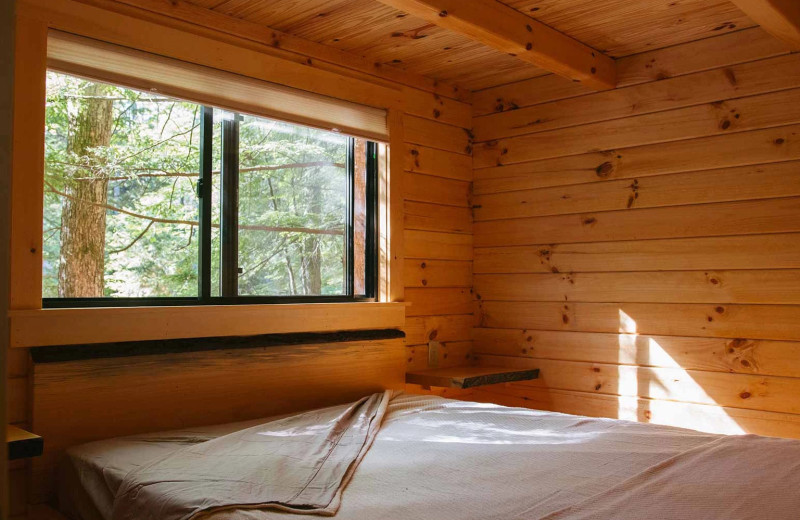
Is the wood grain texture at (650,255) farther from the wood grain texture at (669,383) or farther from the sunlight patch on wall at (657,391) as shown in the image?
the wood grain texture at (669,383)

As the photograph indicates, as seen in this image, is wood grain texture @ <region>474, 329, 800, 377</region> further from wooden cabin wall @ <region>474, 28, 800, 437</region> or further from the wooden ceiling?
the wooden ceiling

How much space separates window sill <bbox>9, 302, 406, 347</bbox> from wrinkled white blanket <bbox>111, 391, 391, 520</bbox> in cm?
49

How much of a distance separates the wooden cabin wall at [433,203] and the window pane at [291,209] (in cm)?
33

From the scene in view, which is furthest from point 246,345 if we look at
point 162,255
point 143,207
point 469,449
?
point 469,449

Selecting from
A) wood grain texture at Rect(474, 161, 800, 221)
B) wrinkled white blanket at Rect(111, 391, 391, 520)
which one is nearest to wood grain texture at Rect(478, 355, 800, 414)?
wood grain texture at Rect(474, 161, 800, 221)

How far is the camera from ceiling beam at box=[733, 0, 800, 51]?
230 cm

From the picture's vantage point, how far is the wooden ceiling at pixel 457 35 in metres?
2.67

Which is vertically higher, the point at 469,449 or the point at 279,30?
the point at 279,30

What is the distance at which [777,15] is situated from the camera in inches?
94.0

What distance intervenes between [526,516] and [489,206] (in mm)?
2512

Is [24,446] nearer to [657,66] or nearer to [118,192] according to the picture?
[118,192]

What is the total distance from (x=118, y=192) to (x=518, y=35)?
65.5 inches

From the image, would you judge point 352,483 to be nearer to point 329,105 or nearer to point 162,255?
point 162,255

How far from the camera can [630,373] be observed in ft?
10.7
